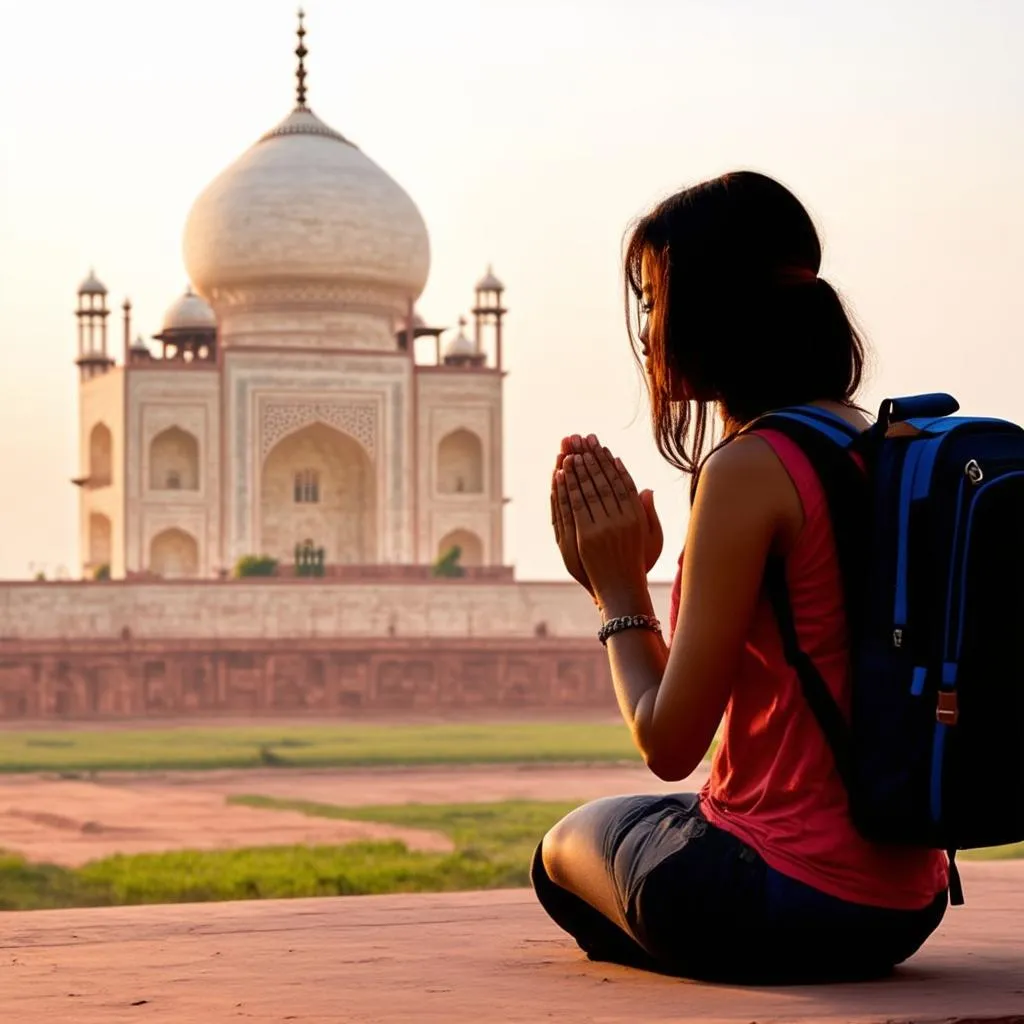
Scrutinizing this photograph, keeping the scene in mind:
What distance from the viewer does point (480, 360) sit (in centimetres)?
2602

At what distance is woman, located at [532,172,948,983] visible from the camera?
169cm

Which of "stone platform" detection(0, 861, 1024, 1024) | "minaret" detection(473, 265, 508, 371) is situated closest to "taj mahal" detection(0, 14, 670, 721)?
"minaret" detection(473, 265, 508, 371)

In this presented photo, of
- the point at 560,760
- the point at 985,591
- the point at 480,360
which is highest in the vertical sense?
the point at 480,360

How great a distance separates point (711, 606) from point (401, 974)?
457mm

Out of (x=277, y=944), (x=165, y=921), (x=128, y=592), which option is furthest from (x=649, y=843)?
(x=128, y=592)

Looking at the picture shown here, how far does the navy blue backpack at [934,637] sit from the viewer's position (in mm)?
1591

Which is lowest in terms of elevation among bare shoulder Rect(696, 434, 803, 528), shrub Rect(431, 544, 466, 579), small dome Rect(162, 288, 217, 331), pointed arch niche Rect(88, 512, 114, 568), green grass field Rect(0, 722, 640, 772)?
green grass field Rect(0, 722, 640, 772)

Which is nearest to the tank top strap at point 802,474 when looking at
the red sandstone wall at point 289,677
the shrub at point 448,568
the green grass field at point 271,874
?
the green grass field at point 271,874

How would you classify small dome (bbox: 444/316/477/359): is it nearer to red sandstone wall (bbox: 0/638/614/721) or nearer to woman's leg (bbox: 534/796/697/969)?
red sandstone wall (bbox: 0/638/614/721)

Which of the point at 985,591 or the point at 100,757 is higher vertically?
the point at 985,591

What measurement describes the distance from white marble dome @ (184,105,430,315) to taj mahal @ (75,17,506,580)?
2cm

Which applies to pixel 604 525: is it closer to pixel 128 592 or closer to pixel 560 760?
pixel 560 760

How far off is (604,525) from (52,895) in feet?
17.0

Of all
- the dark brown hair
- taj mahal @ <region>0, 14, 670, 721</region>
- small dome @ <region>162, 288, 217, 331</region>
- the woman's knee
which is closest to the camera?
the dark brown hair
